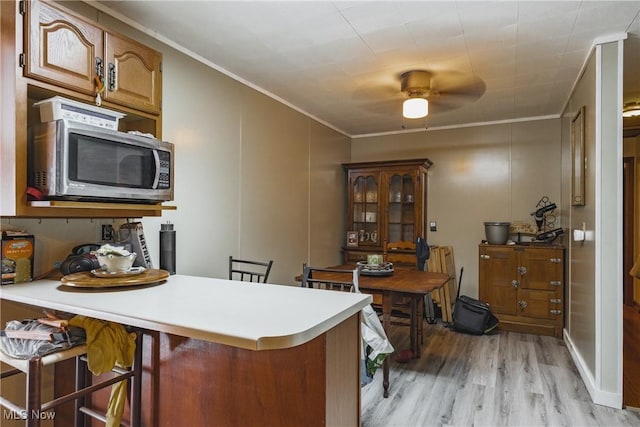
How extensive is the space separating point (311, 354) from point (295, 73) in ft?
8.20

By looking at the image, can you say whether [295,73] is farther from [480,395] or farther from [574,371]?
[574,371]

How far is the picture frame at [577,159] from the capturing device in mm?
2953

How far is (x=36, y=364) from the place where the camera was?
51.6 inches

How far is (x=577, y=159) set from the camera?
10.4ft

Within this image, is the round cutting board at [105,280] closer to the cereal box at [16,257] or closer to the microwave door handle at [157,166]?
the cereal box at [16,257]

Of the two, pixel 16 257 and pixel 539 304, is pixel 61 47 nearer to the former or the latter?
pixel 16 257

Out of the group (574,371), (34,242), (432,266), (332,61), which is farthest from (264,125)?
(574,371)

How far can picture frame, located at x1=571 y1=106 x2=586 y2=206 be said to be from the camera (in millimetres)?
2953

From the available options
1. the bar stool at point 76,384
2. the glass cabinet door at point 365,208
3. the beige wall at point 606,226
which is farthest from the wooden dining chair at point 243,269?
the beige wall at point 606,226

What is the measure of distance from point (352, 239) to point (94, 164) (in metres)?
3.70

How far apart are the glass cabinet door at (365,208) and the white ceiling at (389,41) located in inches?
58.9

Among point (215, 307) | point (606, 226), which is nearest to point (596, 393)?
Answer: point (606, 226)

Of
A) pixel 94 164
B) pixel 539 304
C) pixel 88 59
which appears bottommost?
pixel 539 304

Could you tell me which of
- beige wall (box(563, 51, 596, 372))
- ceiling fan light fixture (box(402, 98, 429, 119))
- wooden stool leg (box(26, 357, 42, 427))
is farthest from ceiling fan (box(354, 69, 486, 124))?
wooden stool leg (box(26, 357, 42, 427))
